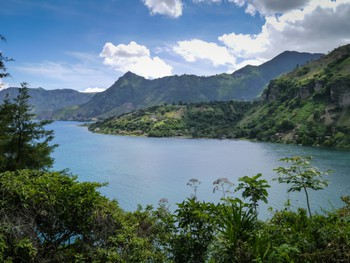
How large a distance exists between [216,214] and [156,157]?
339 ft

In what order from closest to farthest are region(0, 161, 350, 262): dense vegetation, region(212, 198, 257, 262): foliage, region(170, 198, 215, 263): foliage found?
region(212, 198, 257, 262): foliage
region(0, 161, 350, 262): dense vegetation
region(170, 198, 215, 263): foliage

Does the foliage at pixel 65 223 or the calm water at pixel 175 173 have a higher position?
the foliage at pixel 65 223

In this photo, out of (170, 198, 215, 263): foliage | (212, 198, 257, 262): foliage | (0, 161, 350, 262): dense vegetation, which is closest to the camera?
(212, 198, 257, 262): foliage

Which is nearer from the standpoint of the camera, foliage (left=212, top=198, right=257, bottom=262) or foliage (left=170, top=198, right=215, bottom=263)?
foliage (left=212, top=198, right=257, bottom=262)

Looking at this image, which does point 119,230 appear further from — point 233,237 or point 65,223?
point 233,237

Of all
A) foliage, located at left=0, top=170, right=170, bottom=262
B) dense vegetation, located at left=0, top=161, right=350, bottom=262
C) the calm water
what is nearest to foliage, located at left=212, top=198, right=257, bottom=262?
dense vegetation, located at left=0, top=161, right=350, bottom=262

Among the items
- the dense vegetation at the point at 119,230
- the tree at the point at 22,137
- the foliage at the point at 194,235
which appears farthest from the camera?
the tree at the point at 22,137

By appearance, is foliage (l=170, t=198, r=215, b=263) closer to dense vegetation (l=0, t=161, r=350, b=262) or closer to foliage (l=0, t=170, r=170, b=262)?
dense vegetation (l=0, t=161, r=350, b=262)

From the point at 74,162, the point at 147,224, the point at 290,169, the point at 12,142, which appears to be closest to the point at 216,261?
the point at 147,224

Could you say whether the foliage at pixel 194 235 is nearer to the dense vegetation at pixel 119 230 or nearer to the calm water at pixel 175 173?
the dense vegetation at pixel 119 230

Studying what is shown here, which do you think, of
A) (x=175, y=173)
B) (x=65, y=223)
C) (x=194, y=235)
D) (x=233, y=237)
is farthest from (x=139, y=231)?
(x=175, y=173)

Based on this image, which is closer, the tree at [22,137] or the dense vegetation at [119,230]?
the dense vegetation at [119,230]

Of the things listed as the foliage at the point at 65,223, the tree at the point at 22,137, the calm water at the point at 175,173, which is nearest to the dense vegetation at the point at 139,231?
the foliage at the point at 65,223

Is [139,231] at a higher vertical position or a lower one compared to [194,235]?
lower
